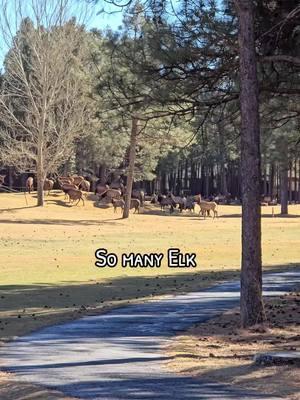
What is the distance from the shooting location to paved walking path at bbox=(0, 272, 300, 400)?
710 cm

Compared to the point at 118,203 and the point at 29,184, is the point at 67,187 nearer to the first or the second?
the point at 29,184

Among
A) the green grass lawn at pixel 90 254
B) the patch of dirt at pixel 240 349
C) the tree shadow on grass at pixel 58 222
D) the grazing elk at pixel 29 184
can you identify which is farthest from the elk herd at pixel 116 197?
the patch of dirt at pixel 240 349

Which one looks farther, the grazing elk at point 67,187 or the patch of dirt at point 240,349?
the grazing elk at point 67,187

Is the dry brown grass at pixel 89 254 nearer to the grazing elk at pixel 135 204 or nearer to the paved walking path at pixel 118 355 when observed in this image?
the paved walking path at pixel 118 355

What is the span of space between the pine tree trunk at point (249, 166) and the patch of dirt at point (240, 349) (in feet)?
2.36

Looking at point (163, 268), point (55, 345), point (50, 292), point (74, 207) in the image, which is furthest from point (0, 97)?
point (55, 345)

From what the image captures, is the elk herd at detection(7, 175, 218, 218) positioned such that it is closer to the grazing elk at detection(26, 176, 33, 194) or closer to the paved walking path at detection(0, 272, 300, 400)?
the grazing elk at detection(26, 176, 33, 194)

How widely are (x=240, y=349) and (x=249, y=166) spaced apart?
2904 mm

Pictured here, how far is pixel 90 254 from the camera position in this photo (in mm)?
28625

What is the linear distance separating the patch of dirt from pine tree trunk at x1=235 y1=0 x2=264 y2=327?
0.72 m

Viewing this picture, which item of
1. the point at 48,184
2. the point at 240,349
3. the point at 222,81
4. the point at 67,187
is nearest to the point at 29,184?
the point at 48,184

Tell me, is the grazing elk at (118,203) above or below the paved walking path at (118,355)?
above

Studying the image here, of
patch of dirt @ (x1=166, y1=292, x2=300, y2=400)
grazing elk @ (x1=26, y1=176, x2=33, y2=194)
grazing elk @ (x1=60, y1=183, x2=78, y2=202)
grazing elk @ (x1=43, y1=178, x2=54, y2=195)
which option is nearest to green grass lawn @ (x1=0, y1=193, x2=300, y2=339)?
grazing elk @ (x1=60, y1=183, x2=78, y2=202)

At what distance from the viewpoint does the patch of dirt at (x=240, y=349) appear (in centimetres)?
758
